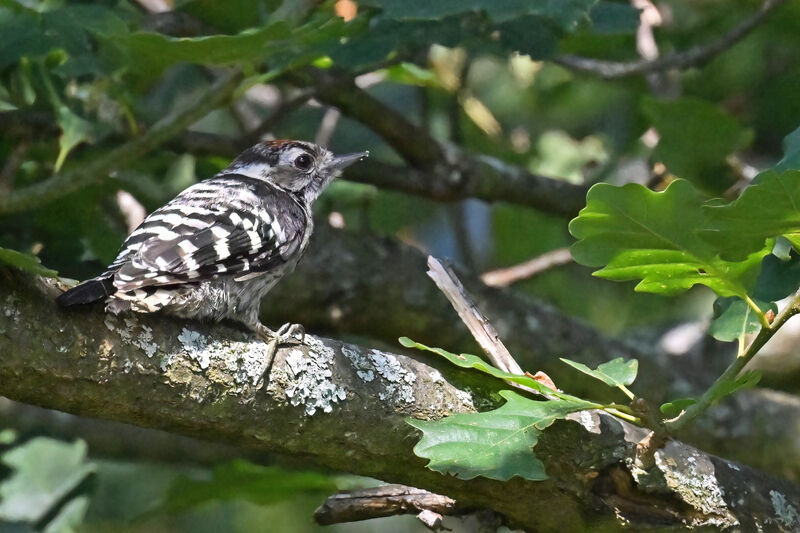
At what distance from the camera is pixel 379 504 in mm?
2484

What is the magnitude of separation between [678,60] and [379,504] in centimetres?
264

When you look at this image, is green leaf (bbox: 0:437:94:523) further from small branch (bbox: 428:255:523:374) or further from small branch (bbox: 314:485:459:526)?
small branch (bbox: 428:255:523:374)

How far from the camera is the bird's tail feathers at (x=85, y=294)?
215 centimetres

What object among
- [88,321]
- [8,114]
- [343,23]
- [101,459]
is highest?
[343,23]

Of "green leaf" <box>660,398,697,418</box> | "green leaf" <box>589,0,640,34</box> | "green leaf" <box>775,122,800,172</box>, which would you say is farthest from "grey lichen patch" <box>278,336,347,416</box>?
"green leaf" <box>589,0,640,34</box>

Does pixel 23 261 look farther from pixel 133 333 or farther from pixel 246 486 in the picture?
pixel 246 486

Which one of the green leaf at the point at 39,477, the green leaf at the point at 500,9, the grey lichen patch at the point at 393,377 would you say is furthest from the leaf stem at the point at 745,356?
the green leaf at the point at 39,477

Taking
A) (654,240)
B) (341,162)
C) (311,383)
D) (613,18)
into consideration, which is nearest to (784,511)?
(654,240)

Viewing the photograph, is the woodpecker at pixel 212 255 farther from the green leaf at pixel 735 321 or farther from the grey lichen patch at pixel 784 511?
the grey lichen patch at pixel 784 511

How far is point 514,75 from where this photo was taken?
6.05 metres

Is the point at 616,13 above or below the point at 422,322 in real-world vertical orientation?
above

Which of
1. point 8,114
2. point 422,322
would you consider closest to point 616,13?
point 422,322

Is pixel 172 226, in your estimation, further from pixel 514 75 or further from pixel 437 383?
pixel 514 75

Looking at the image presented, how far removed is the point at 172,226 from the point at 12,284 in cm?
84
